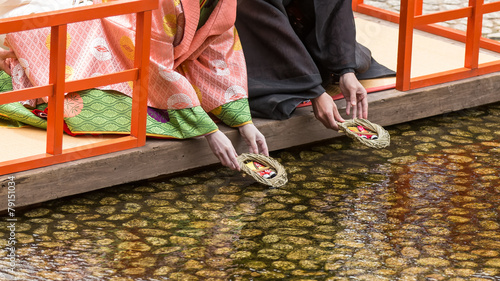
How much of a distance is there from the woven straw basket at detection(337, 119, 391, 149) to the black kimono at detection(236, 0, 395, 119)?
215 millimetres

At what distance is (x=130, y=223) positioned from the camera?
3.69 metres

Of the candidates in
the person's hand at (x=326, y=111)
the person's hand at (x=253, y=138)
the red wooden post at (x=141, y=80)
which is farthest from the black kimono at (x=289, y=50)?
the red wooden post at (x=141, y=80)

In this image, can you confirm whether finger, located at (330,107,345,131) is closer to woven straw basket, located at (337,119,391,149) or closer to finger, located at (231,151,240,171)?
woven straw basket, located at (337,119,391,149)

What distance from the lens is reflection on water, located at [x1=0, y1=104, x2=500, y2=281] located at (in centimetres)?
331

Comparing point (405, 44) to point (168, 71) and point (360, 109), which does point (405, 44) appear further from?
point (168, 71)

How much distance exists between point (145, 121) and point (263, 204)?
0.65 meters

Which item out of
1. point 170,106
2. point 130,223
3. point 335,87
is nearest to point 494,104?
point 335,87

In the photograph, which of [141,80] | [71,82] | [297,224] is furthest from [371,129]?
[71,82]

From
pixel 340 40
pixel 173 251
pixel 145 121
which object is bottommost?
pixel 173 251

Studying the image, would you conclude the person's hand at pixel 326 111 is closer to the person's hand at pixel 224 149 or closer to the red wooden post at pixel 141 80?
the person's hand at pixel 224 149

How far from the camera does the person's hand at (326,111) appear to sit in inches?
173

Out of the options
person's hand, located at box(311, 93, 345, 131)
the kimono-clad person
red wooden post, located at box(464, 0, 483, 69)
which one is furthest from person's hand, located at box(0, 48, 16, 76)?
red wooden post, located at box(464, 0, 483, 69)

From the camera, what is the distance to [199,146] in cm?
418

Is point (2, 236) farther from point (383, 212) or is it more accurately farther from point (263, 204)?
point (383, 212)
